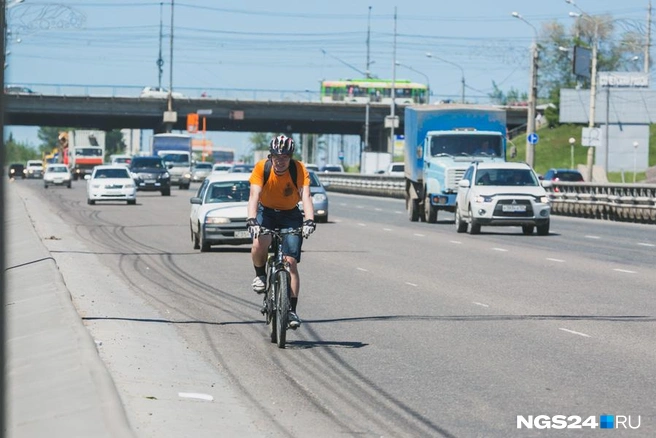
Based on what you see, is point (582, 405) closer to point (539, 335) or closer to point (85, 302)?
point (539, 335)

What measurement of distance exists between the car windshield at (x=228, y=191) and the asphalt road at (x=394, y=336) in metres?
0.98

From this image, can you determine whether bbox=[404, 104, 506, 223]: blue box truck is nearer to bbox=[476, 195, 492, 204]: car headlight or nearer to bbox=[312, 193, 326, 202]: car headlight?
bbox=[312, 193, 326, 202]: car headlight

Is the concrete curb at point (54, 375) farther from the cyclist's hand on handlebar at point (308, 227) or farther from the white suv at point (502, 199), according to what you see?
the white suv at point (502, 199)

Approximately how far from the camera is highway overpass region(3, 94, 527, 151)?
332 feet

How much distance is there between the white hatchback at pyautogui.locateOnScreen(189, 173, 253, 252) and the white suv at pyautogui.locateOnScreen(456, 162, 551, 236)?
27.2 ft

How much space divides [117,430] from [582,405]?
3.29m

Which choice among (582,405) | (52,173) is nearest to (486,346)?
(582,405)

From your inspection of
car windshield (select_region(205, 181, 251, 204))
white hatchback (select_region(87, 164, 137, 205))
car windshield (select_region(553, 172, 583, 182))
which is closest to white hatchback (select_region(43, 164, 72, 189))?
white hatchback (select_region(87, 164, 137, 205))

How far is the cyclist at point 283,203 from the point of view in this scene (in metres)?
11.7

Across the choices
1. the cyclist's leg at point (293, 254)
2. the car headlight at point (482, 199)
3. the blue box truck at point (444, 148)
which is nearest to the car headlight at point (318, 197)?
the blue box truck at point (444, 148)

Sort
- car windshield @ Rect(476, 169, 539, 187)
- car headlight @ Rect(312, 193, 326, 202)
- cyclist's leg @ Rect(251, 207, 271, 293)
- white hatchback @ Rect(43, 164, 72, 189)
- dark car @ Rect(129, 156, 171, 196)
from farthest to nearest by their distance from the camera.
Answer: white hatchback @ Rect(43, 164, 72, 189) → dark car @ Rect(129, 156, 171, 196) → car headlight @ Rect(312, 193, 326, 202) → car windshield @ Rect(476, 169, 539, 187) → cyclist's leg @ Rect(251, 207, 271, 293)

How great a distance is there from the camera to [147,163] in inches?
2692

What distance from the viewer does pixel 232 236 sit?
25234mm

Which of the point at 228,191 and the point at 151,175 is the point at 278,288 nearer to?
the point at 228,191
